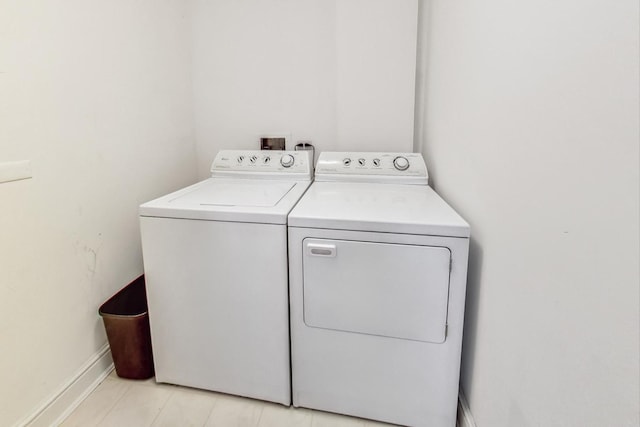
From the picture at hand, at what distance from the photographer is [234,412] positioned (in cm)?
145

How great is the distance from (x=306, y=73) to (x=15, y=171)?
1606 millimetres

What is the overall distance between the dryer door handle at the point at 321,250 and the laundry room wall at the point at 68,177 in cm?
101

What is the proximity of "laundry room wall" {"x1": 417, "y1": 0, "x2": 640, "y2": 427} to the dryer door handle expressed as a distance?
0.51 meters

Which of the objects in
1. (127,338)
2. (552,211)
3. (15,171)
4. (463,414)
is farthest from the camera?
(127,338)

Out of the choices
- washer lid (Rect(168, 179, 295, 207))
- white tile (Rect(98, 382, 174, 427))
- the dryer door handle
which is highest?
washer lid (Rect(168, 179, 295, 207))

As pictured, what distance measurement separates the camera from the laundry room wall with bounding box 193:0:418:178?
203 centimetres

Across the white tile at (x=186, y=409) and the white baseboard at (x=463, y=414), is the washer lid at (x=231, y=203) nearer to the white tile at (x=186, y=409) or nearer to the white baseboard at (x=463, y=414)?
the white tile at (x=186, y=409)

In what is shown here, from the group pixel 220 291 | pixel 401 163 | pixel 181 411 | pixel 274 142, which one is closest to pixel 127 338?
pixel 181 411

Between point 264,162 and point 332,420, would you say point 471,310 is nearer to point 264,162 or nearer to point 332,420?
point 332,420

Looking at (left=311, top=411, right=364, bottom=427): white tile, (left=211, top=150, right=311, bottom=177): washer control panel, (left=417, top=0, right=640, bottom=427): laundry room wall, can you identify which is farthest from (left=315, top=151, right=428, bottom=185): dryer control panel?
(left=311, top=411, right=364, bottom=427): white tile

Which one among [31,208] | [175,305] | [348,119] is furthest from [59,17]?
[348,119]

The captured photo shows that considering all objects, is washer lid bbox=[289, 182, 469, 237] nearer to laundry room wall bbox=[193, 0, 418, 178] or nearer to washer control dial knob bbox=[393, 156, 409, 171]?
washer control dial knob bbox=[393, 156, 409, 171]

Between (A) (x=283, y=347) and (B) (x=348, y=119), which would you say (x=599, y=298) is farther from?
(B) (x=348, y=119)

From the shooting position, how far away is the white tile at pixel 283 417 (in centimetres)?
139
